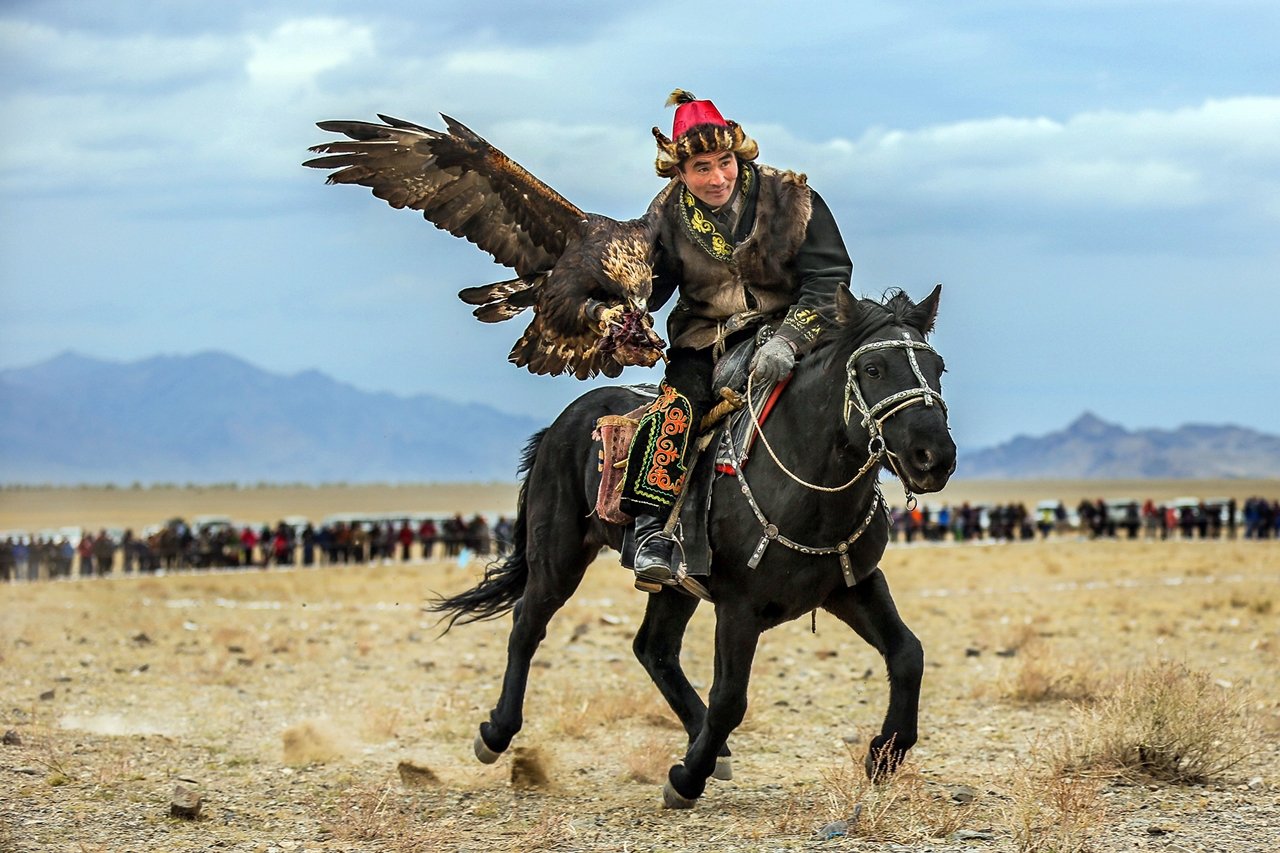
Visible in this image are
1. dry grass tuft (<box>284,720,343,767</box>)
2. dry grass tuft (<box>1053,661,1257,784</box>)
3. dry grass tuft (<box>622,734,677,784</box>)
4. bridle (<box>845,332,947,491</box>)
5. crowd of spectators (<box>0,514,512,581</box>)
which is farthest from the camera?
crowd of spectators (<box>0,514,512,581</box>)

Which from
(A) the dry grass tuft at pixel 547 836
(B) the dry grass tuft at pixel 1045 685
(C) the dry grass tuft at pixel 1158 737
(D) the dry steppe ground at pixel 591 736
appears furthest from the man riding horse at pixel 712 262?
(B) the dry grass tuft at pixel 1045 685

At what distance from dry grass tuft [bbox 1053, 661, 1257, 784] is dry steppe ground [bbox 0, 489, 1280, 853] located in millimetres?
47

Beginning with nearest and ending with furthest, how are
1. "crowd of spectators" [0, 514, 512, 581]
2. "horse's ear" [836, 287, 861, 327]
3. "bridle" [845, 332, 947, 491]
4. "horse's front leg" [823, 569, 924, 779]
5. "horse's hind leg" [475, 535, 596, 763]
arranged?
"bridle" [845, 332, 947, 491]
"horse's ear" [836, 287, 861, 327]
"horse's front leg" [823, 569, 924, 779]
"horse's hind leg" [475, 535, 596, 763]
"crowd of spectators" [0, 514, 512, 581]

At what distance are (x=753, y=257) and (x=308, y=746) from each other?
188 inches

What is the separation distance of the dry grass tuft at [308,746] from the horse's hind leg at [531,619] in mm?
1574

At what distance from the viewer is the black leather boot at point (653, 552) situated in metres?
7.78

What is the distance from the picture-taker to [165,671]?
15.8 metres

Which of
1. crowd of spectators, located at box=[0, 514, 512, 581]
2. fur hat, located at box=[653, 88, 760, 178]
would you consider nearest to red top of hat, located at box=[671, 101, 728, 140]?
fur hat, located at box=[653, 88, 760, 178]

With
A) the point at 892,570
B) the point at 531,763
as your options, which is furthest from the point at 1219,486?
the point at 531,763

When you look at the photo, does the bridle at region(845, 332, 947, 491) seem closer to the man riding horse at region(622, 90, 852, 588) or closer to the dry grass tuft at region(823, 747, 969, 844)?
the man riding horse at region(622, 90, 852, 588)

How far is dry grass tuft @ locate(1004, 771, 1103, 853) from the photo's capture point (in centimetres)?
659

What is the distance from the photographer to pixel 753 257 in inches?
314

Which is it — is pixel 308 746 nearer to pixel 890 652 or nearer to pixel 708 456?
pixel 708 456

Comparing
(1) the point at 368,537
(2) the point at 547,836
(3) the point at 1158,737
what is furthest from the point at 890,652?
(1) the point at 368,537
